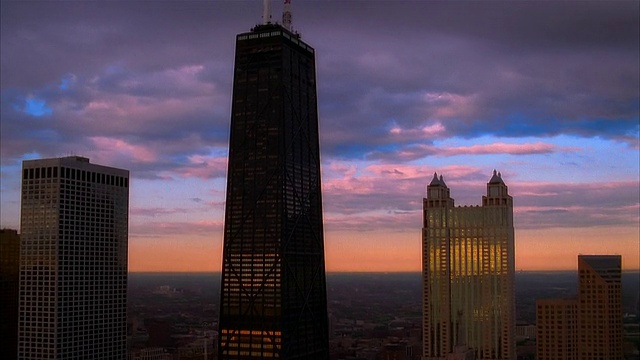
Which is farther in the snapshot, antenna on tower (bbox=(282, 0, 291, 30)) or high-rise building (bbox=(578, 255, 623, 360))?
high-rise building (bbox=(578, 255, 623, 360))

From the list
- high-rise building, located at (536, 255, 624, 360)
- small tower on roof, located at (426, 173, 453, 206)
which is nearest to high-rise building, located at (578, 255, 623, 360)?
high-rise building, located at (536, 255, 624, 360)

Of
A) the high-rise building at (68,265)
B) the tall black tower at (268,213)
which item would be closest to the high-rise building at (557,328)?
the tall black tower at (268,213)

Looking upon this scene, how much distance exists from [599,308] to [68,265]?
88699 millimetres

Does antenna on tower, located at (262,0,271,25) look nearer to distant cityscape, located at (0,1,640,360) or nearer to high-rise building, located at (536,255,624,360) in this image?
distant cityscape, located at (0,1,640,360)

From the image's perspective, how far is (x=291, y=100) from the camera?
314 feet

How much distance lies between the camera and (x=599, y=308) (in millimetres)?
137250

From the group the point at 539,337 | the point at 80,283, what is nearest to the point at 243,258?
the point at 80,283

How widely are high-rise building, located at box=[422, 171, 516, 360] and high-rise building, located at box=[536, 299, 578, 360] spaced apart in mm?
5385

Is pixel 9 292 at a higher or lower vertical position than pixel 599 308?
higher

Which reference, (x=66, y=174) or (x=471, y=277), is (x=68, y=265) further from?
(x=471, y=277)

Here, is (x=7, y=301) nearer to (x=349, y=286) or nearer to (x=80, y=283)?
(x=80, y=283)

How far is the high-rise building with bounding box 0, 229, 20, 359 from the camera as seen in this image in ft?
441

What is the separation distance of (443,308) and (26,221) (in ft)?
239

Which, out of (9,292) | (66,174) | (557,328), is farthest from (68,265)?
(557,328)
